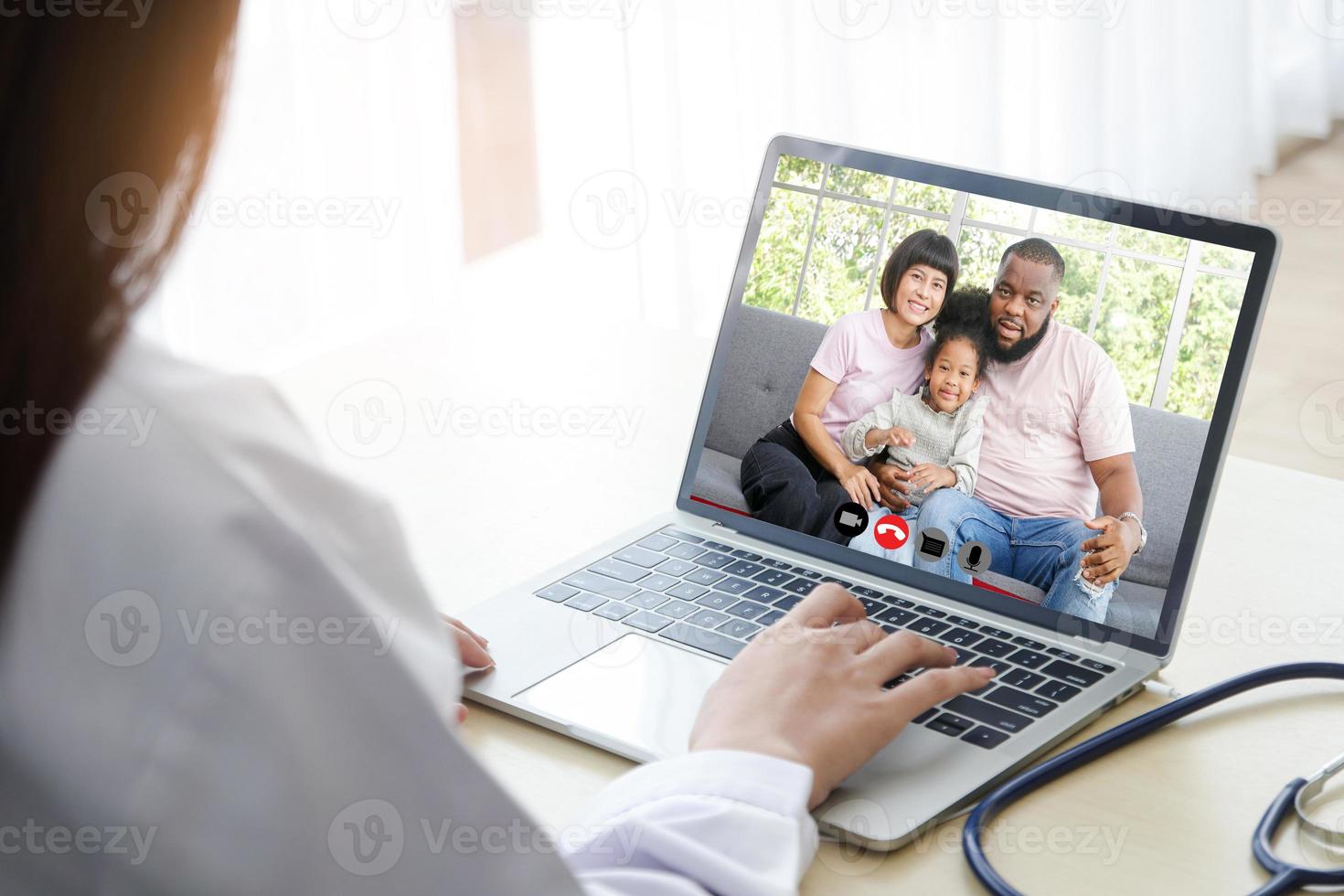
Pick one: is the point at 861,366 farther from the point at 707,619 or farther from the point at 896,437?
the point at 707,619

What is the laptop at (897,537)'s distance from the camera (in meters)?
0.81

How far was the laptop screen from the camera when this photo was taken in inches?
36.0

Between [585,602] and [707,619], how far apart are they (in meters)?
0.10

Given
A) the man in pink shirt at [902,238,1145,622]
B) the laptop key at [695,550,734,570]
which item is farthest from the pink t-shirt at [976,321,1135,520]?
the laptop key at [695,550,734,570]

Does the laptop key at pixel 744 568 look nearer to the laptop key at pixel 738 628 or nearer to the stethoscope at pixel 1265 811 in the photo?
the laptop key at pixel 738 628

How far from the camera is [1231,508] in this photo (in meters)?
1.18

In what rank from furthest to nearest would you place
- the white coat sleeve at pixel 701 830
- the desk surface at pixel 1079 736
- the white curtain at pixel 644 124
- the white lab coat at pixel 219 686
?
the white curtain at pixel 644 124 < the desk surface at pixel 1079 736 < the white coat sleeve at pixel 701 830 < the white lab coat at pixel 219 686

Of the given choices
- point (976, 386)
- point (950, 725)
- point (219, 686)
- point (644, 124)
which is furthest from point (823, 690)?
point (644, 124)

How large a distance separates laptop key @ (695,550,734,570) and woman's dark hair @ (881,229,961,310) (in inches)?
9.3

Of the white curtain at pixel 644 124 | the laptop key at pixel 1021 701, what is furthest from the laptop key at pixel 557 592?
the white curtain at pixel 644 124

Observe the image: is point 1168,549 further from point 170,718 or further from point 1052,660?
point 170,718

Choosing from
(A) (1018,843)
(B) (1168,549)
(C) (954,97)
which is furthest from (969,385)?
(C) (954,97)

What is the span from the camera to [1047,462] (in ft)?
3.08

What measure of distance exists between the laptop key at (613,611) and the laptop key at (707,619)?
5 cm
